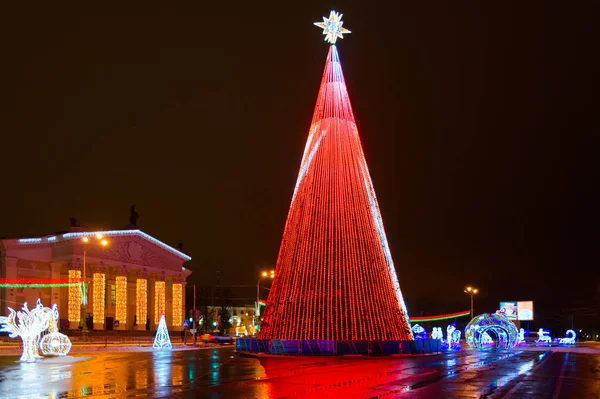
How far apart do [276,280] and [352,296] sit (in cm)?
378

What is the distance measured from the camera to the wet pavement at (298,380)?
1545 centimetres

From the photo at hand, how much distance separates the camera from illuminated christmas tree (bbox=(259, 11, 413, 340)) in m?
29.5

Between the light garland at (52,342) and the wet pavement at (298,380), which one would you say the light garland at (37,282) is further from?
the wet pavement at (298,380)

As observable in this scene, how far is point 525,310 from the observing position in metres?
72.9

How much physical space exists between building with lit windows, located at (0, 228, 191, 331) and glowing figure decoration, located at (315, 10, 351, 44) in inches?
1171

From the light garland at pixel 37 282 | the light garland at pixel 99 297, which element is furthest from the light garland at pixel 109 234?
the light garland at pixel 99 297

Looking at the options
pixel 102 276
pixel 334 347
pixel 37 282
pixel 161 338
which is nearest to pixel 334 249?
pixel 334 347

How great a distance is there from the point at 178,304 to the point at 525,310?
126ft

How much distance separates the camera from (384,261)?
3016 cm

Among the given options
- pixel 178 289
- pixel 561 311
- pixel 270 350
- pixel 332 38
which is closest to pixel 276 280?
pixel 270 350

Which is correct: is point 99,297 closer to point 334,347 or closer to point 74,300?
point 74,300

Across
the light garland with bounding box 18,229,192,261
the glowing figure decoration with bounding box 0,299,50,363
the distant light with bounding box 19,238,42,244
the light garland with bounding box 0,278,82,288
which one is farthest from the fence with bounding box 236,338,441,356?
the distant light with bounding box 19,238,42,244

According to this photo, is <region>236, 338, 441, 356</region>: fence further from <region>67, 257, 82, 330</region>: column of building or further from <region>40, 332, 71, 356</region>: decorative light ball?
<region>67, 257, 82, 330</region>: column of building

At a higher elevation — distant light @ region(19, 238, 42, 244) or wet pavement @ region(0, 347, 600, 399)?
distant light @ region(19, 238, 42, 244)
